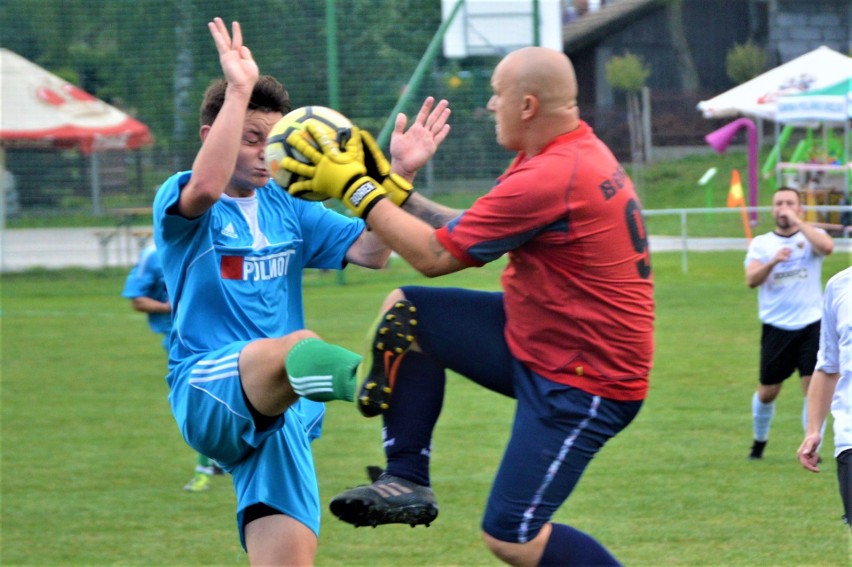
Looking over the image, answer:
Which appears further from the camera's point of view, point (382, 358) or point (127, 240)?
point (127, 240)

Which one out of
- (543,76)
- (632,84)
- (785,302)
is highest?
(543,76)

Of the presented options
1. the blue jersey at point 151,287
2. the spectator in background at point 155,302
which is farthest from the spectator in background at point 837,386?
the blue jersey at point 151,287

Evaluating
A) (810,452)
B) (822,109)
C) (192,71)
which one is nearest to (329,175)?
(810,452)

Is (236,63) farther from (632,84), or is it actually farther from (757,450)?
(632,84)

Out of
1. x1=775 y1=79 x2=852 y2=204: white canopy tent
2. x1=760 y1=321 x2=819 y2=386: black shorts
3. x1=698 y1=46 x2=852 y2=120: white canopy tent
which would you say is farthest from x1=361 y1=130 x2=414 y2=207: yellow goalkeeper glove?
x1=698 y1=46 x2=852 y2=120: white canopy tent

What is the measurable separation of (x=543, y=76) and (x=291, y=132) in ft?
2.57

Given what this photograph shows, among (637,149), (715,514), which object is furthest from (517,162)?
(637,149)

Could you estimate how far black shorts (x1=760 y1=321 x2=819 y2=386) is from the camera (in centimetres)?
880

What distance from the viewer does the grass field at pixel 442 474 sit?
7.04m

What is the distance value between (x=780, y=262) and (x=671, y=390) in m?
2.92

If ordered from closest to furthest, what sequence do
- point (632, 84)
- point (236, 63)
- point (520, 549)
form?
point (520, 549) → point (236, 63) → point (632, 84)

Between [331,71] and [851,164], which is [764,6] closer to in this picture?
[851,164]

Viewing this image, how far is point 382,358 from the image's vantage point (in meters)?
3.75

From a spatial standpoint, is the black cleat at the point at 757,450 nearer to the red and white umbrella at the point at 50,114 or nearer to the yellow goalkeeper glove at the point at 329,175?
the yellow goalkeeper glove at the point at 329,175
